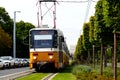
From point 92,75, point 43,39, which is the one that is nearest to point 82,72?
point 92,75

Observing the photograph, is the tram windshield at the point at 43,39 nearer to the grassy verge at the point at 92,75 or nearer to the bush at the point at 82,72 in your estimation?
the bush at the point at 82,72

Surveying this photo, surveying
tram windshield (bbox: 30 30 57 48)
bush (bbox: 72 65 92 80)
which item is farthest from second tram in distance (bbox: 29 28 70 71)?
bush (bbox: 72 65 92 80)

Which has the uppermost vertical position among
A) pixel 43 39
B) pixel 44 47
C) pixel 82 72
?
pixel 43 39

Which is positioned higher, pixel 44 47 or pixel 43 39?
pixel 43 39

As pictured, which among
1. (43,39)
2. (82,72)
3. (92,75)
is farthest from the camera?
(43,39)

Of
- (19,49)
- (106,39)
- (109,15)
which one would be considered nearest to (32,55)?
(106,39)

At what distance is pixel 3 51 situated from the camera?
11006 cm

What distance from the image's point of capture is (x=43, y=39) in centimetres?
4475

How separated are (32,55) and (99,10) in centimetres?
1369

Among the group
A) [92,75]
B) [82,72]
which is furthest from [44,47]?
[92,75]

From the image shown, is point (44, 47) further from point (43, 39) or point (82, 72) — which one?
point (82, 72)

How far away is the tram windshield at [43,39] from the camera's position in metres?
44.5

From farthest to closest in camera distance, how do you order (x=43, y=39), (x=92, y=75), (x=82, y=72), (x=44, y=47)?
(x=43, y=39), (x=44, y=47), (x=82, y=72), (x=92, y=75)

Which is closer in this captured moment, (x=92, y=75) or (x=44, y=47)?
(x=92, y=75)
